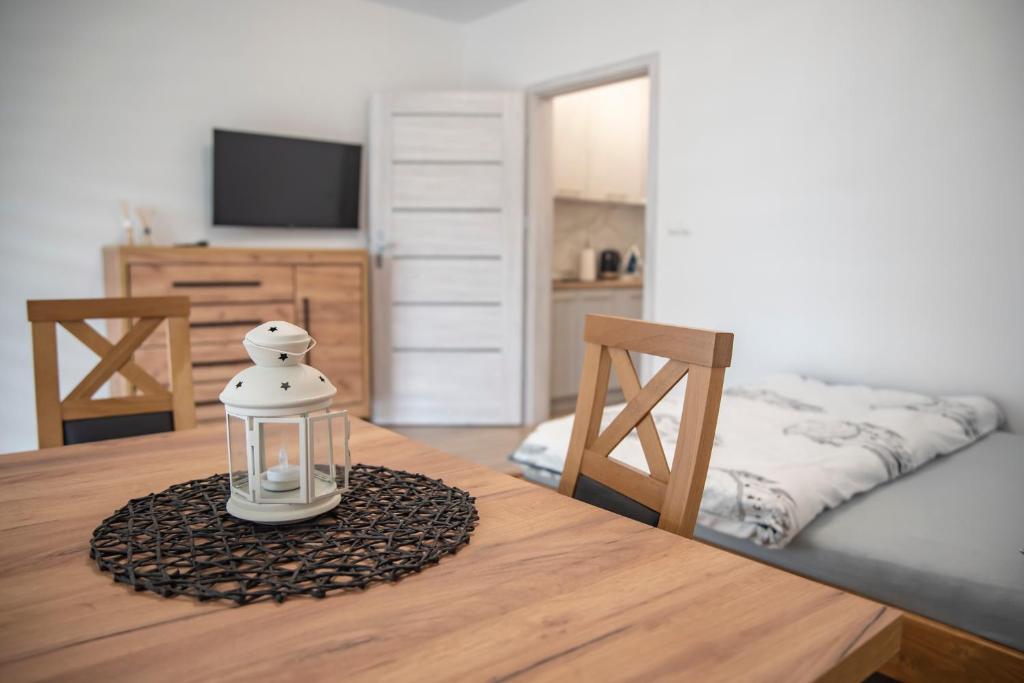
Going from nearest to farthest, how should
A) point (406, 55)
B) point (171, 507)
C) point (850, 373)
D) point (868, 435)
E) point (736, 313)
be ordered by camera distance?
point (171, 507)
point (868, 435)
point (850, 373)
point (736, 313)
point (406, 55)

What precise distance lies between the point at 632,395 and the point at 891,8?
2.58m

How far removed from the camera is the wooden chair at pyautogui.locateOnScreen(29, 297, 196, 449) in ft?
5.46

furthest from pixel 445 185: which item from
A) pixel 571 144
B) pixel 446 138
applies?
pixel 571 144

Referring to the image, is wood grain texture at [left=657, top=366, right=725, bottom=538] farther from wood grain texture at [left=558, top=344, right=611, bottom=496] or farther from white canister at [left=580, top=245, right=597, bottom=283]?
white canister at [left=580, top=245, right=597, bottom=283]

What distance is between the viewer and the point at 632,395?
1.29 metres

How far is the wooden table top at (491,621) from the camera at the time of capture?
649mm

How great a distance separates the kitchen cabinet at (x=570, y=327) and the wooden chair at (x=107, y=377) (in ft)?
11.3

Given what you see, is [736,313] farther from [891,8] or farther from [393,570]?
[393,570]

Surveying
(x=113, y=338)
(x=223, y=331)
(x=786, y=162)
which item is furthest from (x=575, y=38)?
(x=113, y=338)

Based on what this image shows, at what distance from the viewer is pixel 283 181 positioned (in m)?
4.32

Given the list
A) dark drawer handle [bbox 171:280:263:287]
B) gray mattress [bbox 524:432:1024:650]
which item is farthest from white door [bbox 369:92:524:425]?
gray mattress [bbox 524:432:1024:650]

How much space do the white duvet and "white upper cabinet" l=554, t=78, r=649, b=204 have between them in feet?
8.95

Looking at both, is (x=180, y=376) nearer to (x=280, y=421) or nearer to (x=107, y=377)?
(x=107, y=377)

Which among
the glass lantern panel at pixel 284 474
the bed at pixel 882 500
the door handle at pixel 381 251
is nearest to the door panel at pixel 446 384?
the door handle at pixel 381 251
